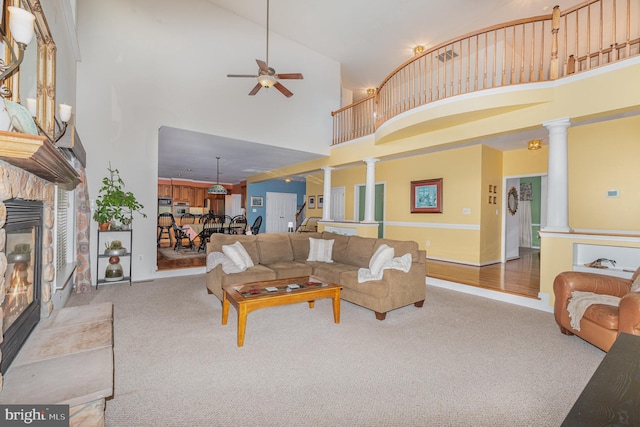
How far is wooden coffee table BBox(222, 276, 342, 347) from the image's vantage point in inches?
103

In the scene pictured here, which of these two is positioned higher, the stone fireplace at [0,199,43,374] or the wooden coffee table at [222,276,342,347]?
the stone fireplace at [0,199,43,374]

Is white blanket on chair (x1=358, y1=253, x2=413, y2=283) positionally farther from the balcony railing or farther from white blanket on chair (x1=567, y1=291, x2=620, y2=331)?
the balcony railing

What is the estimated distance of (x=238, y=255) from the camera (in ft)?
12.7

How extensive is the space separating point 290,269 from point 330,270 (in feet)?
1.86

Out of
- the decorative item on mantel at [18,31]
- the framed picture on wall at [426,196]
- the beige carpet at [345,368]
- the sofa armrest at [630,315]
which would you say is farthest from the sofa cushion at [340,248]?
the decorative item on mantel at [18,31]

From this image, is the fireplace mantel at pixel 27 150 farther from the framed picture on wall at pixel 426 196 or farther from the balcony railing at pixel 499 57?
the framed picture on wall at pixel 426 196

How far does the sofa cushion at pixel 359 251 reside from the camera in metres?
4.22

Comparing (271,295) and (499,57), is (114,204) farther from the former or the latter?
(499,57)

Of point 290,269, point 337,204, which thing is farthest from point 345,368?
point 337,204

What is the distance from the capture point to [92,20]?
177 inches

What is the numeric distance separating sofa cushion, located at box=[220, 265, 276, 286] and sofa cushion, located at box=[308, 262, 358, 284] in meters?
0.67

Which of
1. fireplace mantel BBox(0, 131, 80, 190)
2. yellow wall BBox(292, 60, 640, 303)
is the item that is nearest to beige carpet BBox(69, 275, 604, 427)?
fireplace mantel BBox(0, 131, 80, 190)

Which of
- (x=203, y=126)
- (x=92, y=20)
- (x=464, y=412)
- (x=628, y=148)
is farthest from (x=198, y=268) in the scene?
(x=628, y=148)

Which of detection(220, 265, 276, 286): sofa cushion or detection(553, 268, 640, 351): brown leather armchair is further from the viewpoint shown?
detection(220, 265, 276, 286): sofa cushion
